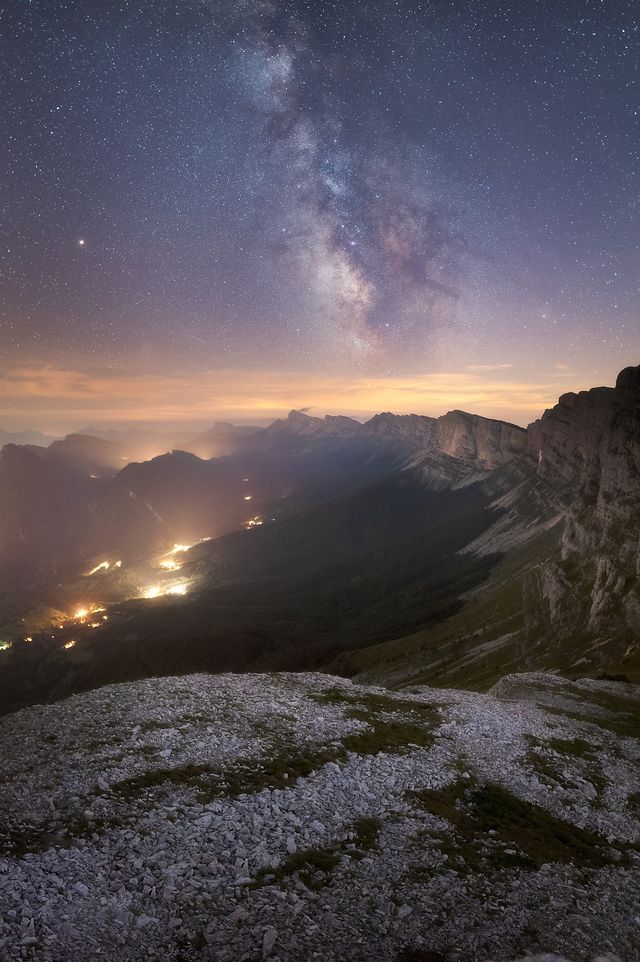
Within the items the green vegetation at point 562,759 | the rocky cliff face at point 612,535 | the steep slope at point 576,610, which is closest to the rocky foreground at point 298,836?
the green vegetation at point 562,759

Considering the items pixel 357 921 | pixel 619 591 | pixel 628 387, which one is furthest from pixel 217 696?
pixel 628 387

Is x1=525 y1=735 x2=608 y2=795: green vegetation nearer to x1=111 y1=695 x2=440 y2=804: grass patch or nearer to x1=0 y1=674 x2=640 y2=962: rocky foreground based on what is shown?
x1=0 y1=674 x2=640 y2=962: rocky foreground

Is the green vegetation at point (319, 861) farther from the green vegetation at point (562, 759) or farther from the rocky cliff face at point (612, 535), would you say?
the rocky cliff face at point (612, 535)

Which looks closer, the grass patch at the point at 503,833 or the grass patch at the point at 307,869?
the grass patch at the point at 307,869

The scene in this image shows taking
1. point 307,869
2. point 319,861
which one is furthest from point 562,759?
point 307,869

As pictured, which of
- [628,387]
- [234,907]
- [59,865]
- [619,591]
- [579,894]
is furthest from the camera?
[628,387]

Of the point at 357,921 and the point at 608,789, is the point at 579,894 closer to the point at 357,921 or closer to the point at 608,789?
the point at 357,921

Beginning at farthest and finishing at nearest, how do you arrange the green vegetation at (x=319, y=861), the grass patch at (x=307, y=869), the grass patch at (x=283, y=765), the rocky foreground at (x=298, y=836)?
the grass patch at (x=283, y=765) < the green vegetation at (x=319, y=861) < the grass patch at (x=307, y=869) < the rocky foreground at (x=298, y=836)

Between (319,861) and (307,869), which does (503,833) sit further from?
(307,869)
